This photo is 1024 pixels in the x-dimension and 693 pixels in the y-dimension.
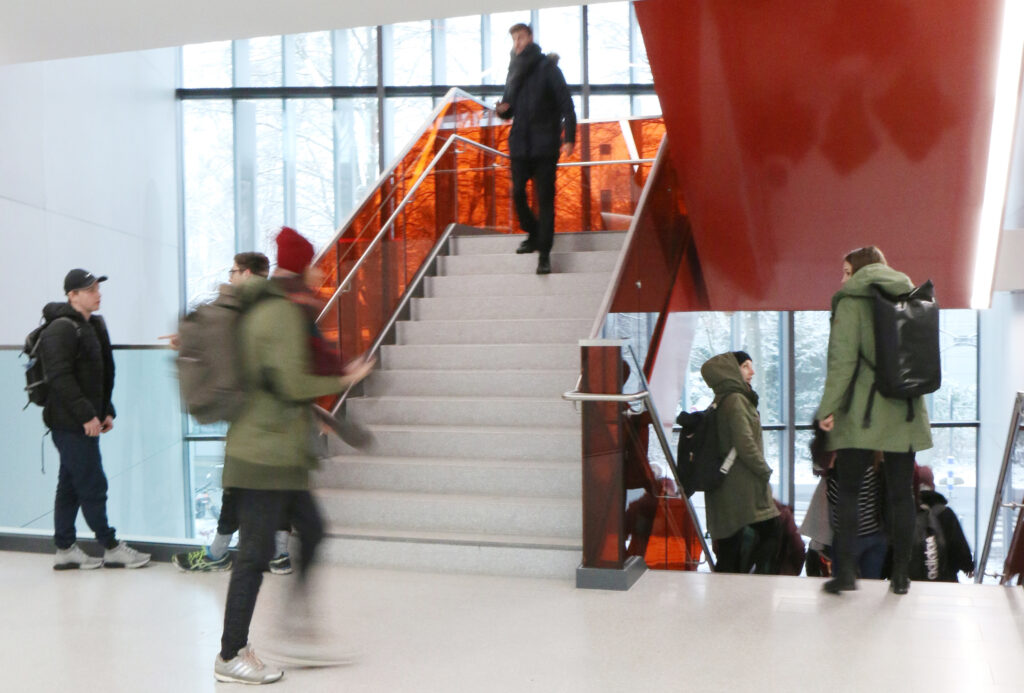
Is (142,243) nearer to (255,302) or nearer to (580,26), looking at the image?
(580,26)

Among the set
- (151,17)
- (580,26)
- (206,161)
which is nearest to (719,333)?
(580,26)

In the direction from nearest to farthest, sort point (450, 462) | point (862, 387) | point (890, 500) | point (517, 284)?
point (862, 387), point (890, 500), point (450, 462), point (517, 284)

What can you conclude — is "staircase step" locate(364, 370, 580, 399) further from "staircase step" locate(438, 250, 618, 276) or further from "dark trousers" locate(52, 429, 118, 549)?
"dark trousers" locate(52, 429, 118, 549)

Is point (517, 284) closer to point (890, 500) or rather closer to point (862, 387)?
point (862, 387)

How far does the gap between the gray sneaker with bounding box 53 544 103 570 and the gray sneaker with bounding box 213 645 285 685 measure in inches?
88.1

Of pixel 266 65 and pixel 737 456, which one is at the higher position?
pixel 266 65

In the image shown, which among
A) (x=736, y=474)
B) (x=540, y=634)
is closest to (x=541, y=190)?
(x=736, y=474)

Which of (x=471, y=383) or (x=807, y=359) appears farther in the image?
(x=807, y=359)

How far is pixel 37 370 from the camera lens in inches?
222

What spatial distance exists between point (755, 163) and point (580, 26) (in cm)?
883

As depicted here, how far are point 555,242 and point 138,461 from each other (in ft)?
13.1

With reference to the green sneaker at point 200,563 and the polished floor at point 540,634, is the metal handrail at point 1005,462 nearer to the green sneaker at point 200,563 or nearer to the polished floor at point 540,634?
the polished floor at point 540,634

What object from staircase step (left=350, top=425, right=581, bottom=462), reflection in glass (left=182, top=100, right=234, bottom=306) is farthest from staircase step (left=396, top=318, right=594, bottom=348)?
reflection in glass (left=182, top=100, right=234, bottom=306)

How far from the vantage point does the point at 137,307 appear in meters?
14.4
